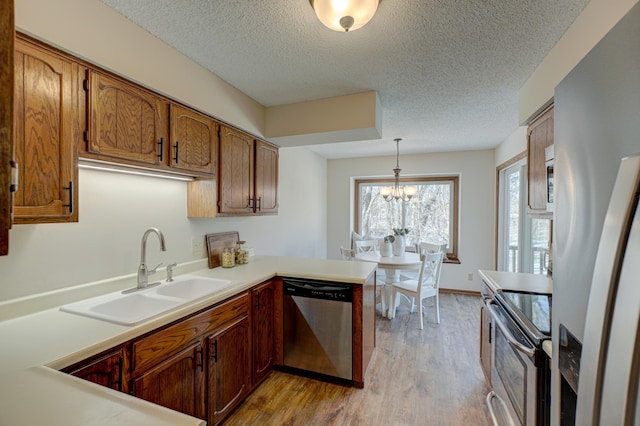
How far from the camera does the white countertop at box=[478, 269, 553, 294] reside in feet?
6.01

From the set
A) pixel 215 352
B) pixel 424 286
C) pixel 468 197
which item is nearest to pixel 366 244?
pixel 424 286

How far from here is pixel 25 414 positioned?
2.22ft

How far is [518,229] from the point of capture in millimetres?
3422

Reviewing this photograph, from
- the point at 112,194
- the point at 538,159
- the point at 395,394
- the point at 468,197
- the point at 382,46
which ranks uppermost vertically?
the point at 382,46

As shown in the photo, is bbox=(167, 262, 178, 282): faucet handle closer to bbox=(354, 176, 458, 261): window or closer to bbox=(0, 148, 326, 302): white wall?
bbox=(0, 148, 326, 302): white wall

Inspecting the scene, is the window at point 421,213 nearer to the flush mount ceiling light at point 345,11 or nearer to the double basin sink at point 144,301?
the double basin sink at point 144,301

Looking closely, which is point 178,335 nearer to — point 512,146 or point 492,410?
point 492,410

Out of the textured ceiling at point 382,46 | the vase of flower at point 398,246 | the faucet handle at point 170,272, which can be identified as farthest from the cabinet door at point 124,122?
the vase of flower at point 398,246

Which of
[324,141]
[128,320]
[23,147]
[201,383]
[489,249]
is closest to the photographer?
[23,147]

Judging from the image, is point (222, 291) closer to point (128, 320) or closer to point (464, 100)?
point (128, 320)

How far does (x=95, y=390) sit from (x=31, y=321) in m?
0.85

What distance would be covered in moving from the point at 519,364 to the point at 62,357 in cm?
193

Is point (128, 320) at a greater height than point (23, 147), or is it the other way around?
point (23, 147)

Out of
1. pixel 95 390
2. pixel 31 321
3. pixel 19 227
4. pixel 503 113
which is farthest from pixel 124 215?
Answer: pixel 503 113
